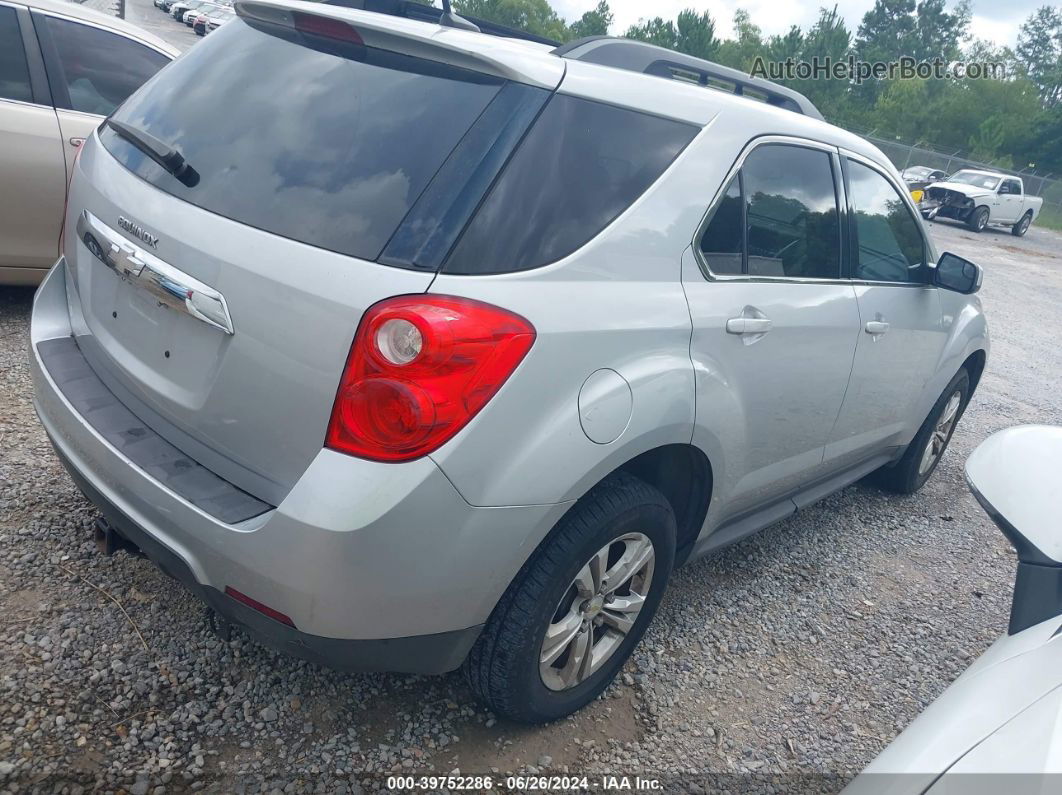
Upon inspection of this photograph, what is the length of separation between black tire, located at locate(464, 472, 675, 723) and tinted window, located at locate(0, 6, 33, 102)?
3.97 metres

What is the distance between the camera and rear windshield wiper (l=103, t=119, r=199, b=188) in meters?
2.20

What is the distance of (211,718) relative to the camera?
7.62 feet

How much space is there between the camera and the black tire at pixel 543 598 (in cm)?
218

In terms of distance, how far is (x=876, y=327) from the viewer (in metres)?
3.37

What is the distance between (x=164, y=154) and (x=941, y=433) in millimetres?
4095

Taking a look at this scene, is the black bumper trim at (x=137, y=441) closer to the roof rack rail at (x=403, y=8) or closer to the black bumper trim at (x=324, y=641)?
the black bumper trim at (x=324, y=641)

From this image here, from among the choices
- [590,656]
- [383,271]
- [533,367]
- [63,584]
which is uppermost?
[383,271]

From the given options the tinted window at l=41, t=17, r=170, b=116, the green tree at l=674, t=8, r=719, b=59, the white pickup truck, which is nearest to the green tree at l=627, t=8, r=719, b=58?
the green tree at l=674, t=8, r=719, b=59

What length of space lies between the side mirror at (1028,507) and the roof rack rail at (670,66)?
4.81ft

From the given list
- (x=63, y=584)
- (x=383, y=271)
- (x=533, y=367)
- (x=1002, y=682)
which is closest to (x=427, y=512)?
(x=533, y=367)

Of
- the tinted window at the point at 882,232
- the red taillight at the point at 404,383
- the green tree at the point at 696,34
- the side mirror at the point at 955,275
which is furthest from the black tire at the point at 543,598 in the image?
the green tree at the point at 696,34

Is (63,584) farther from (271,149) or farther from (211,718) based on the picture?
(271,149)

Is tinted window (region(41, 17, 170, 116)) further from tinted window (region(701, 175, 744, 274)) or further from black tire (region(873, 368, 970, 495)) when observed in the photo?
black tire (region(873, 368, 970, 495))

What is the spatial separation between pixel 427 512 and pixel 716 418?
106 centimetres
